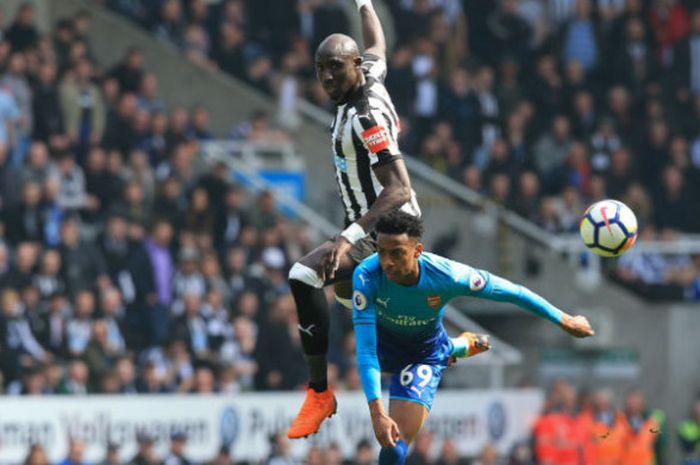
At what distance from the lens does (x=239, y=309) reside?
18734 millimetres

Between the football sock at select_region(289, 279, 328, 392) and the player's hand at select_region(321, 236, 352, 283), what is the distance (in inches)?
24.1

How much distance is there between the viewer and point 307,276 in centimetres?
1104

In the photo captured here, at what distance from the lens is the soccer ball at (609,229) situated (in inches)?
454

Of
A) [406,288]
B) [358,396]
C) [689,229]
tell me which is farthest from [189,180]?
[406,288]

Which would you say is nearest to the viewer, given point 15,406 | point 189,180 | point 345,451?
point 15,406

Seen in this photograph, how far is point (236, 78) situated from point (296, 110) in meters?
0.85

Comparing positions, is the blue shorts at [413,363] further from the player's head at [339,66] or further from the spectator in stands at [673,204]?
the spectator in stands at [673,204]

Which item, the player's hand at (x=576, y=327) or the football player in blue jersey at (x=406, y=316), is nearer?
the football player in blue jersey at (x=406, y=316)

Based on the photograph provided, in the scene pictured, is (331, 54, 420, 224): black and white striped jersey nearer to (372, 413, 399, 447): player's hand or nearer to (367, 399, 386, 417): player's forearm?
(367, 399, 386, 417): player's forearm

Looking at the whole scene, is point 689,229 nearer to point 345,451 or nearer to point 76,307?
point 345,451

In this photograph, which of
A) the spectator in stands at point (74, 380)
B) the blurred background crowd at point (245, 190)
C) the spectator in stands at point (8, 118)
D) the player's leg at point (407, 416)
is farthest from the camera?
the spectator in stands at point (8, 118)

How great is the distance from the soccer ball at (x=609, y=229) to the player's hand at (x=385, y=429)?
6.60ft

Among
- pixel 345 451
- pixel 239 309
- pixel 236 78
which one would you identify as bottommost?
pixel 345 451

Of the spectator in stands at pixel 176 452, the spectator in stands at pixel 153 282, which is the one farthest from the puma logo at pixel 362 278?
the spectator in stands at pixel 153 282
